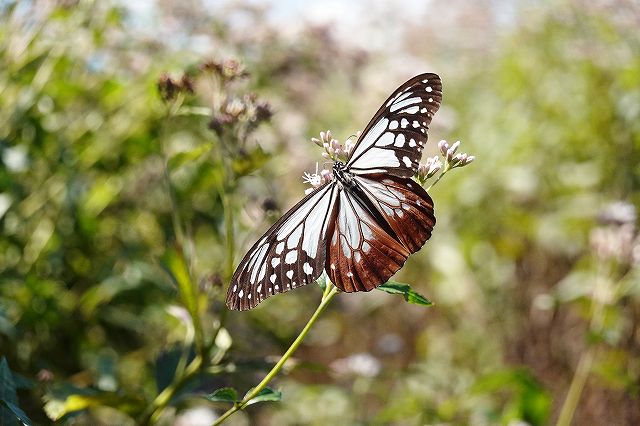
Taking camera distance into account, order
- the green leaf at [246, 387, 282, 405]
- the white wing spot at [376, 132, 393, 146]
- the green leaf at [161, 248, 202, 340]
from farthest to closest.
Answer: the green leaf at [161, 248, 202, 340] < the white wing spot at [376, 132, 393, 146] < the green leaf at [246, 387, 282, 405]

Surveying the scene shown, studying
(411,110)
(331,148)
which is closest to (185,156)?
(331,148)

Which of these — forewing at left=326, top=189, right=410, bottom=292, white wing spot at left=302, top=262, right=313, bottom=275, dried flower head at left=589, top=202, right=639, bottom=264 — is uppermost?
dried flower head at left=589, top=202, right=639, bottom=264

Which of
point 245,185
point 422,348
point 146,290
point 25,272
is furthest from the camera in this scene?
point 422,348

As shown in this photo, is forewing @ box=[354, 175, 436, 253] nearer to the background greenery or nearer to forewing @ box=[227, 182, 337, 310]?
forewing @ box=[227, 182, 337, 310]

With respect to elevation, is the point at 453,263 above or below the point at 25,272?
above

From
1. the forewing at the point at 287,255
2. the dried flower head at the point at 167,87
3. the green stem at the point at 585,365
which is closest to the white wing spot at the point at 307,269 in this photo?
the forewing at the point at 287,255

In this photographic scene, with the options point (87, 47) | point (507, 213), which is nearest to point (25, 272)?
point (87, 47)

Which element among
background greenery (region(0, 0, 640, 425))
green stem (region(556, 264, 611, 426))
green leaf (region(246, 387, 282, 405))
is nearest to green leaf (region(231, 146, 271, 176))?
background greenery (region(0, 0, 640, 425))

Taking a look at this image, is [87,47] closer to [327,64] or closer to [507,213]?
[327,64]
